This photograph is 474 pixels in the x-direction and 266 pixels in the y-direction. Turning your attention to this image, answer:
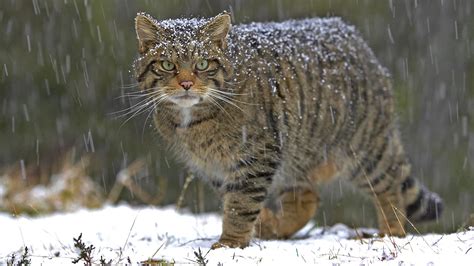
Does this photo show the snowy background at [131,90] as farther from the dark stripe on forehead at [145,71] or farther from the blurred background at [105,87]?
the dark stripe on forehead at [145,71]

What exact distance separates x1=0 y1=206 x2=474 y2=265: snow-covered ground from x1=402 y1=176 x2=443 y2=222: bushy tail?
67 centimetres

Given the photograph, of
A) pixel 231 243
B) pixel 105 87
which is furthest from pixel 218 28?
pixel 105 87

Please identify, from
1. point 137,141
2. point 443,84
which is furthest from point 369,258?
point 443,84

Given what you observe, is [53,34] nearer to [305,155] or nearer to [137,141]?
[137,141]

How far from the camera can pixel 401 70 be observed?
1353 centimetres

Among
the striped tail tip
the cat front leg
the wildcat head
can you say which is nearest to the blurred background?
the striped tail tip

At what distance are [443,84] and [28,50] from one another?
7541 millimetres

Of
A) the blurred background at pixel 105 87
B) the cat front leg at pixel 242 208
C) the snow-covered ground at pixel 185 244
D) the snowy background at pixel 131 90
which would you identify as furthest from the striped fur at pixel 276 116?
the blurred background at pixel 105 87

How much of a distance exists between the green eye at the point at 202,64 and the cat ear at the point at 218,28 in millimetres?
194

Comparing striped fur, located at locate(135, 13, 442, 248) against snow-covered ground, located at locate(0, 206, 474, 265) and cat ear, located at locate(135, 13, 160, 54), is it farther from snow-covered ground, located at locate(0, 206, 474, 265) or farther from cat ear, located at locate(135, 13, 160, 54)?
snow-covered ground, located at locate(0, 206, 474, 265)

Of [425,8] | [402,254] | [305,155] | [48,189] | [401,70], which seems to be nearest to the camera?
[402,254]

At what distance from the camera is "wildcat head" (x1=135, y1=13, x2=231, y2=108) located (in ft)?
17.2

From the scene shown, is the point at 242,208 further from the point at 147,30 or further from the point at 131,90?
the point at 131,90

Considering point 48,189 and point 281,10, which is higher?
point 281,10
